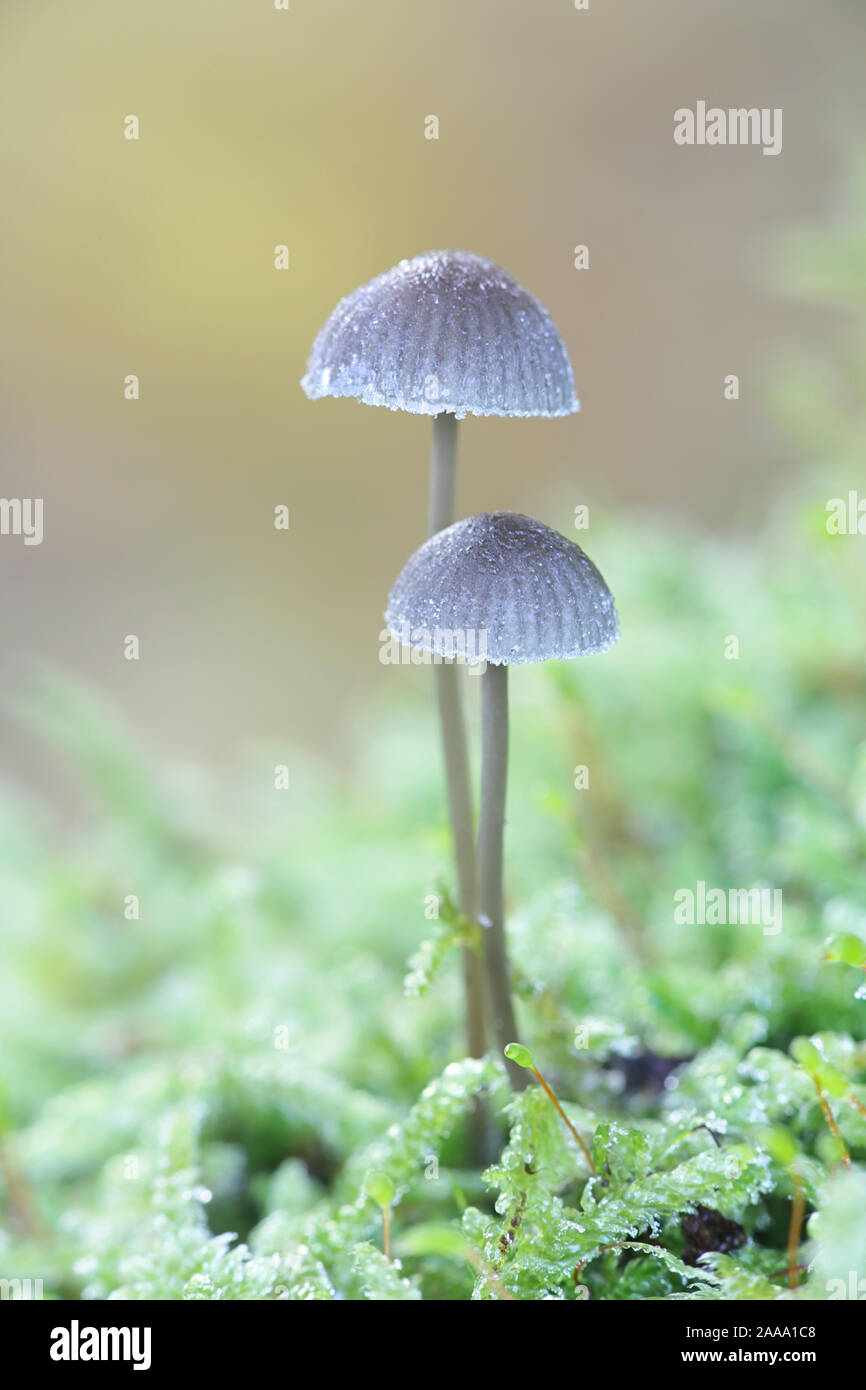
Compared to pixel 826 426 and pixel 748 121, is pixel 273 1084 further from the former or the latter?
pixel 748 121

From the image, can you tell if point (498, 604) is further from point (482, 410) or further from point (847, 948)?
point (847, 948)

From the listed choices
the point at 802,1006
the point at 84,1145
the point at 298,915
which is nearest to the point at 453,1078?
the point at 802,1006

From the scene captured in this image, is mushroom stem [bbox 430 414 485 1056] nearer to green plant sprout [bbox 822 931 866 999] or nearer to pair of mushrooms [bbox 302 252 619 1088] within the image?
pair of mushrooms [bbox 302 252 619 1088]

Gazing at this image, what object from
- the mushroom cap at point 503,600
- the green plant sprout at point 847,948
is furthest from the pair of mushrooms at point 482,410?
the green plant sprout at point 847,948

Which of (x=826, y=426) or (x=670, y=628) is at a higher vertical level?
(x=826, y=426)

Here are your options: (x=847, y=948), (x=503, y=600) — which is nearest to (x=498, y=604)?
(x=503, y=600)

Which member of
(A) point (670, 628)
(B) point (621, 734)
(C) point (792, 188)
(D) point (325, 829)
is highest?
(C) point (792, 188)
